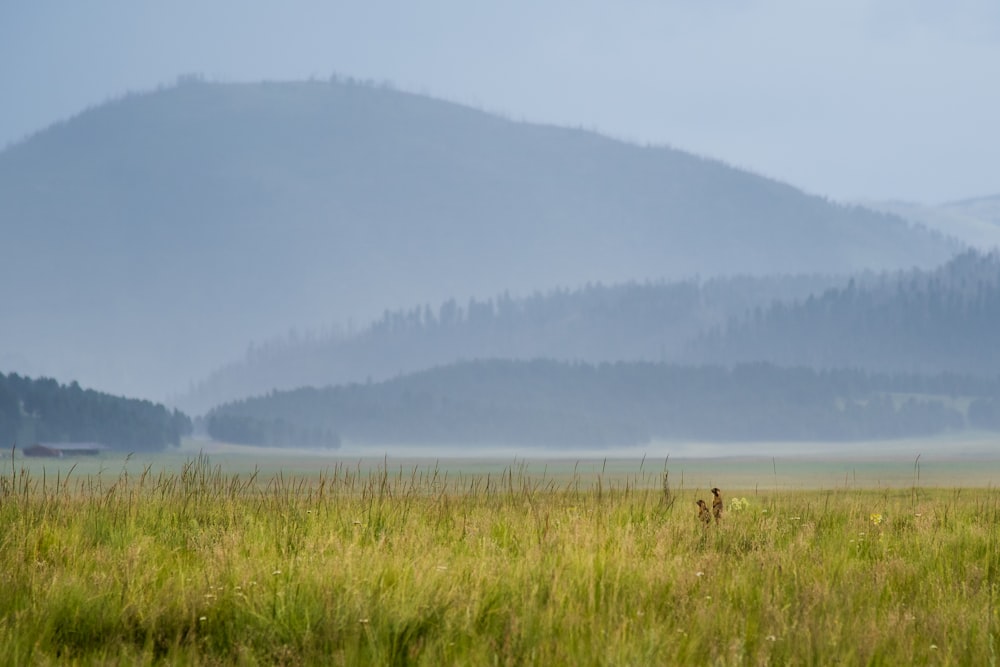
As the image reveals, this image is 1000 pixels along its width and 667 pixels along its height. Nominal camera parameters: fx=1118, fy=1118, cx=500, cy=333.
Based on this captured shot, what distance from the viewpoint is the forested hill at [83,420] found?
18475 cm

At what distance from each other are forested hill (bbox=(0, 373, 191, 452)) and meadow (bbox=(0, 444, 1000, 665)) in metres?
176

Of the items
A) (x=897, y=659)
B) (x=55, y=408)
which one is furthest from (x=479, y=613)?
(x=55, y=408)

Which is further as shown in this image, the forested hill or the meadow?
the forested hill

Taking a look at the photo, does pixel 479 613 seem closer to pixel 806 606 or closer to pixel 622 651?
pixel 622 651

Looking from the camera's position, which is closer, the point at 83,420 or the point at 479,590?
the point at 479,590

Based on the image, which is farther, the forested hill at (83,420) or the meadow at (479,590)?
the forested hill at (83,420)

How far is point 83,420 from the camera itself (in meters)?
190

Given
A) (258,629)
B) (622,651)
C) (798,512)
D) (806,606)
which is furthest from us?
(798,512)

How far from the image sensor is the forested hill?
18475 cm

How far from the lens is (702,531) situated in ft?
46.3

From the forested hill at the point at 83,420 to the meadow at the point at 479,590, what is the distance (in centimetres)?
17627

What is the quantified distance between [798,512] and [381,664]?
11394 millimetres

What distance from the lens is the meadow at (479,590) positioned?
Answer: 332 inches

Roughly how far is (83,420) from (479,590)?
636ft
